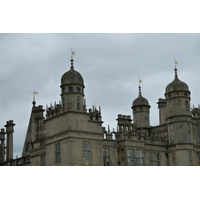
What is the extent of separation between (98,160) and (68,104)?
7344mm

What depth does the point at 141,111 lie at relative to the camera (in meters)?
74.4

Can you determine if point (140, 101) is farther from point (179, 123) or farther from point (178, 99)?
point (179, 123)

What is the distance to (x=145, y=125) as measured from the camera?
73812 millimetres

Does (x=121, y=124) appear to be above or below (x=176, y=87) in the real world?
below

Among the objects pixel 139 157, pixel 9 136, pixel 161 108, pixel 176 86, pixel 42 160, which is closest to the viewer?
pixel 42 160

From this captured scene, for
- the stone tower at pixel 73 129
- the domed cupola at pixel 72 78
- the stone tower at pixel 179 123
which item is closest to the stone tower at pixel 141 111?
the stone tower at pixel 179 123

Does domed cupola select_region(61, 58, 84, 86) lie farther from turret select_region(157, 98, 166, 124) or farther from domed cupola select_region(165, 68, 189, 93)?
turret select_region(157, 98, 166, 124)

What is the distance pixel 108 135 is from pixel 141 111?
12955mm

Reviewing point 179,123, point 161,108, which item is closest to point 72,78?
point 179,123

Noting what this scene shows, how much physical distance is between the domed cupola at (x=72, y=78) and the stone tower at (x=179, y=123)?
1408 cm

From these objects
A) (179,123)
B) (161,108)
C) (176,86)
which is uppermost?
(176,86)

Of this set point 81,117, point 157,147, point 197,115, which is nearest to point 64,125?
point 81,117

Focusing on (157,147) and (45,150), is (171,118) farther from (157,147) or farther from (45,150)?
(45,150)

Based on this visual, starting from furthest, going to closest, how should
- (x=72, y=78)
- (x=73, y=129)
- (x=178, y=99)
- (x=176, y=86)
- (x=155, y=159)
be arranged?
(x=176, y=86)
(x=178, y=99)
(x=155, y=159)
(x=72, y=78)
(x=73, y=129)
